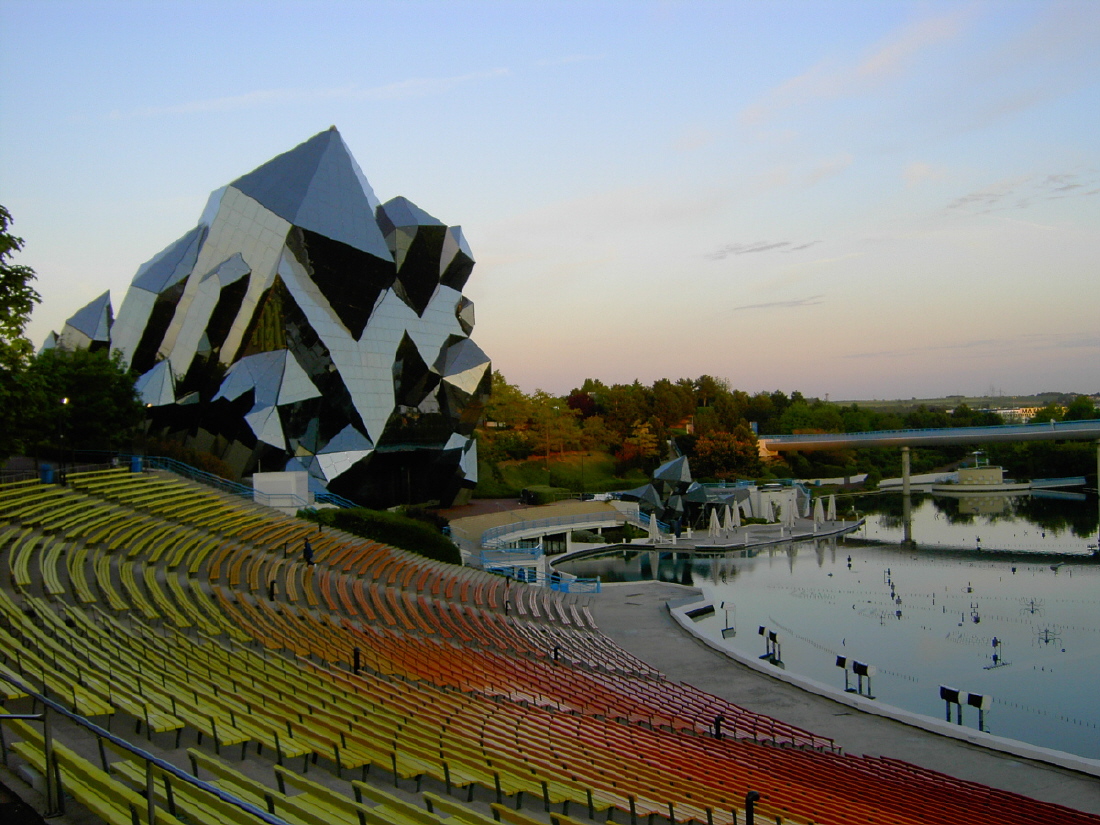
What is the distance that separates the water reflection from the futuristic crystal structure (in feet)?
45.6

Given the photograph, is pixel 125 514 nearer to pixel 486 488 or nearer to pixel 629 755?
pixel 629 755

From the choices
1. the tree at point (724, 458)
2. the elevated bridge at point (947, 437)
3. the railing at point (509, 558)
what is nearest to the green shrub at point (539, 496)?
the railing at point (509, 558)

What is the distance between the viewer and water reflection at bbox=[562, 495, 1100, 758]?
85.1 feet

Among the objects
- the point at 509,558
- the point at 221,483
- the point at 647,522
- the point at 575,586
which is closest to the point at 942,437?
the point at 647,522

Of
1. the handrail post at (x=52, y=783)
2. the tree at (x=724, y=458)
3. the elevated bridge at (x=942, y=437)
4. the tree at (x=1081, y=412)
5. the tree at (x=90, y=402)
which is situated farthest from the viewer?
the tree at (x=1081, y=412)

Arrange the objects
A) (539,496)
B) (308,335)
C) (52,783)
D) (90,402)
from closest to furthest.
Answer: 1. (52,783)
2. (90,402)
3. (308,335)
4. (539,496)

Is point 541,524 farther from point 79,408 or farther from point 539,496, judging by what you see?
point 79,408

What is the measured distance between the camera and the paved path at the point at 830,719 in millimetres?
17156

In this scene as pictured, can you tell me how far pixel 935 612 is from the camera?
38.8m

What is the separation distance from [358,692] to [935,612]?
3235 centimetres

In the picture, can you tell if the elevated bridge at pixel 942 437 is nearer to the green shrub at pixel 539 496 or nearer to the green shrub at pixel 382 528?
the green shrub at pixel 539 496

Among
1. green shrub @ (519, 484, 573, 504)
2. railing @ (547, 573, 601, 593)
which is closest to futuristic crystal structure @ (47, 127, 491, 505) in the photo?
green shrub @ (519, 484, 573, 504)

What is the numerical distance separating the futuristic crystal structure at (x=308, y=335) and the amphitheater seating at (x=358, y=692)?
1639cm

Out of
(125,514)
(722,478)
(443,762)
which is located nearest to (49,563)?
(125,514)
